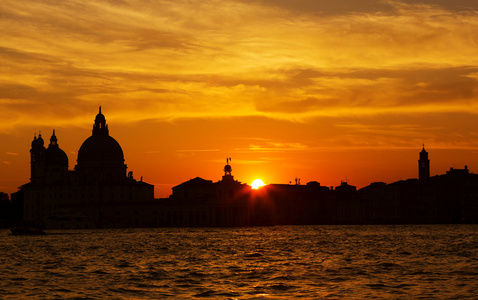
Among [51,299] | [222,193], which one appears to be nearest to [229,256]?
[51,299]

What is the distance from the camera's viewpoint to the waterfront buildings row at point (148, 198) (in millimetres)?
161625

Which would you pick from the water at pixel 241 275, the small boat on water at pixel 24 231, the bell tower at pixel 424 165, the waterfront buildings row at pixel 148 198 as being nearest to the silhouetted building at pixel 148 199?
the waterfront buildings row at pixel 148 198

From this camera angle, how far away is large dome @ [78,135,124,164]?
542ft

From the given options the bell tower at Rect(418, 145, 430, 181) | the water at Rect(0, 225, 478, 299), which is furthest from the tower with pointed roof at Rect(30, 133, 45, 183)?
the water at Rect(0, 225, 478, 299)

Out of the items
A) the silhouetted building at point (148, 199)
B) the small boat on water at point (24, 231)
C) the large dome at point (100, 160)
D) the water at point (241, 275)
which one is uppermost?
the large dome at point (100, 160)

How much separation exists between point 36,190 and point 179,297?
142 metres

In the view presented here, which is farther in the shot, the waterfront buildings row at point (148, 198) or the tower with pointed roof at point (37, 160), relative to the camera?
the tower with pointed roof at point (37, 160)

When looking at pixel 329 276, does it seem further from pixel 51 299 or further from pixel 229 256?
pixel 229 256

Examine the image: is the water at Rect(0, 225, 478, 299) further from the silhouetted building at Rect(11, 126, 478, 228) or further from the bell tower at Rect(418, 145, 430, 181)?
the bell tower at Rect(418, 145, 430, 181)

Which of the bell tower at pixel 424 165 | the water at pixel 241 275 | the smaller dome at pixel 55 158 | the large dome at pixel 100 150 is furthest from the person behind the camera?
the bell tower at pixel 424 165

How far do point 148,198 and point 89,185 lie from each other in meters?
11.7

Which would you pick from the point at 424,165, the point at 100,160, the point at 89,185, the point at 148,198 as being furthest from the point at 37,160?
the point at 424,165

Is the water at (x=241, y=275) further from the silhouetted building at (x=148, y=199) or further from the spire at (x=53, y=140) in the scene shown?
the spire at (x=53, y=140)

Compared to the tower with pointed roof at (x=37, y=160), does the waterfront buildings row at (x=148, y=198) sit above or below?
below
